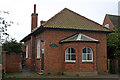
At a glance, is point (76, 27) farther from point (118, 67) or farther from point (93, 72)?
point (118, 67)

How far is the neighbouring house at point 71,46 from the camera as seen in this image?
18062 millimetres

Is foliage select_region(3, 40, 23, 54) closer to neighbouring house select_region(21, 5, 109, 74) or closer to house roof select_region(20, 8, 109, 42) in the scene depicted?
neighbouring house select_region(21, 5, 109, 74)

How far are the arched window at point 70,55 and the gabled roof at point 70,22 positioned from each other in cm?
242

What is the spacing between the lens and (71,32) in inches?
778

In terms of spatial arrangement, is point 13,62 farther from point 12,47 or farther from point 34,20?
point 34,20

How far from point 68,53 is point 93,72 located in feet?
10.2

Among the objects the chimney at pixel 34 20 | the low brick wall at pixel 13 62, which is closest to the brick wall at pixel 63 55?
the low brick wall at pixel 13 62

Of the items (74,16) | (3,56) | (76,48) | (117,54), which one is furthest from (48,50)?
(117,54)

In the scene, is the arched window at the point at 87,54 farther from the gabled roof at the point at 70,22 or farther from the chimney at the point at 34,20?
the chimney at the point at 34,20

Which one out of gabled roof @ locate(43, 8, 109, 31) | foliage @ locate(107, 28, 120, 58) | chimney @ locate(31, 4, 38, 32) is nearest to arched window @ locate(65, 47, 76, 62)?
gabled roof @ locate(43, 8, 109, 31)

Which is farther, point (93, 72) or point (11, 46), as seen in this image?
point (11, 46)

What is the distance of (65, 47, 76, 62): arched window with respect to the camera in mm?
18361

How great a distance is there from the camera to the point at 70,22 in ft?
67.5

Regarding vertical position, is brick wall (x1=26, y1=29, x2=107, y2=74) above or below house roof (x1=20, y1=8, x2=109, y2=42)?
below
